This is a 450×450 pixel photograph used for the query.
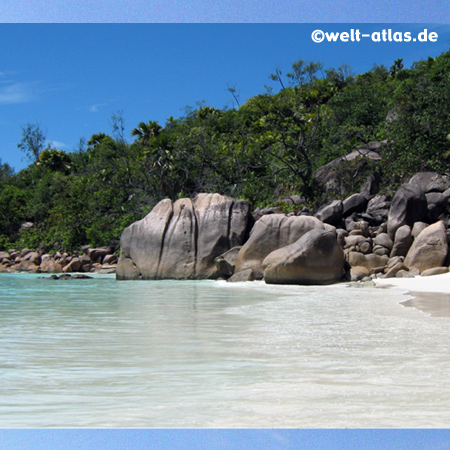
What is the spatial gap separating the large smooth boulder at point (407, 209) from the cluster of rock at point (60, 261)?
1068cm

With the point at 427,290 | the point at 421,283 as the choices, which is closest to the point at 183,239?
the point at 421,283

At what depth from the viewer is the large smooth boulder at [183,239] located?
16391 millimetres

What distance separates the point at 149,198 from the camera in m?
24.5

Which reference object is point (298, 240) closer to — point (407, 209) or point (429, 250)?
point (429, 250)

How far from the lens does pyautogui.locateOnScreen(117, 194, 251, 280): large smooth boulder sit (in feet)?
53.8

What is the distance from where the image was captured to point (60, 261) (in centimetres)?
2417

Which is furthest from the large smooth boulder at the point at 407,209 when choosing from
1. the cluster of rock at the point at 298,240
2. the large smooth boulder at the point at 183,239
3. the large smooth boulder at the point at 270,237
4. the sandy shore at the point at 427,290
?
the large smooth boulder at the point at 183,239

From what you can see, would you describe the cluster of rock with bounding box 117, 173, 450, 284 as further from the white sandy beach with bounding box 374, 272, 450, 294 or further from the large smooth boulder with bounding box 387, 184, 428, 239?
the white sandy beach with bounding box 374, 272, 450, 294

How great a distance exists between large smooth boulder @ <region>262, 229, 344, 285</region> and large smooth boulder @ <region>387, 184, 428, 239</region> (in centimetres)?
283

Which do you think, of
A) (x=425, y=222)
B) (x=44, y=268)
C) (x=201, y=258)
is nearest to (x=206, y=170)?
(x=44, y=268)

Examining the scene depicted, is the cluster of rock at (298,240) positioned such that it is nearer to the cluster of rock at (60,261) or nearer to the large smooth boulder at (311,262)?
the large smooth boulder at (311,262)

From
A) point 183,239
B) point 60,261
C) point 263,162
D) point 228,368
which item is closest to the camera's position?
point 228,368

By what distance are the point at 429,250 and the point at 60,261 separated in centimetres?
1641

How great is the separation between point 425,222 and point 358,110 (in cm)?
1475
